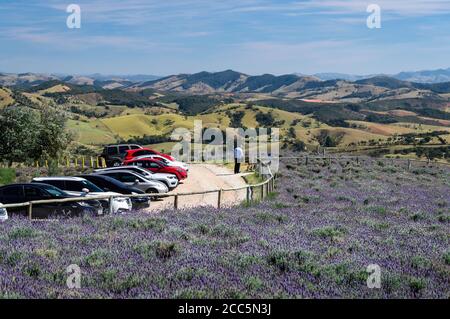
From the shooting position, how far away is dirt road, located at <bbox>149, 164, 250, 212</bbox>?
2417 centimetres

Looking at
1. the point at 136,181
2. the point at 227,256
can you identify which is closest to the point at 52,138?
the point at 136,181

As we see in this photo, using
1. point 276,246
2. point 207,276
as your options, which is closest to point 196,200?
point 276,246

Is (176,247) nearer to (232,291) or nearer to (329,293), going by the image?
(232,291)

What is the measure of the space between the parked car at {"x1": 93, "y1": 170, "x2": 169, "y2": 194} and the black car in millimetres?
6673

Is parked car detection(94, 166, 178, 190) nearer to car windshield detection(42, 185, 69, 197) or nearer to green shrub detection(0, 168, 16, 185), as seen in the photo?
green shrub detection(0, 168, 16, 185)

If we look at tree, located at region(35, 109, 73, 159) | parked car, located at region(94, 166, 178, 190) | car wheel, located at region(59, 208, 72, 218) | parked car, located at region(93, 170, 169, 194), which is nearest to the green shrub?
parked car, located at region(94, 166, 178, 190)

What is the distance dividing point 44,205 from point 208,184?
15.6 m

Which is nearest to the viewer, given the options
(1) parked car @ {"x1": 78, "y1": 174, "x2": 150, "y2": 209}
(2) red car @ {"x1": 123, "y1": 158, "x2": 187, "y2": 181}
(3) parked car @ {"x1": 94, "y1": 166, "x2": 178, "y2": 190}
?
(1) parked car @ {"x1": 78, "y1": 174, "x2": 150, "y2": 209}

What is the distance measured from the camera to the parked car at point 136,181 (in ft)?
84.8

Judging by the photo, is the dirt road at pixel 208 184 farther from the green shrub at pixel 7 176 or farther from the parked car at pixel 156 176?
the green shrub at pixel 7 176

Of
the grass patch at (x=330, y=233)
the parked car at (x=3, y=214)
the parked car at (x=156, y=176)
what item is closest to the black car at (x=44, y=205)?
the parked car at (x=3, y=214)
